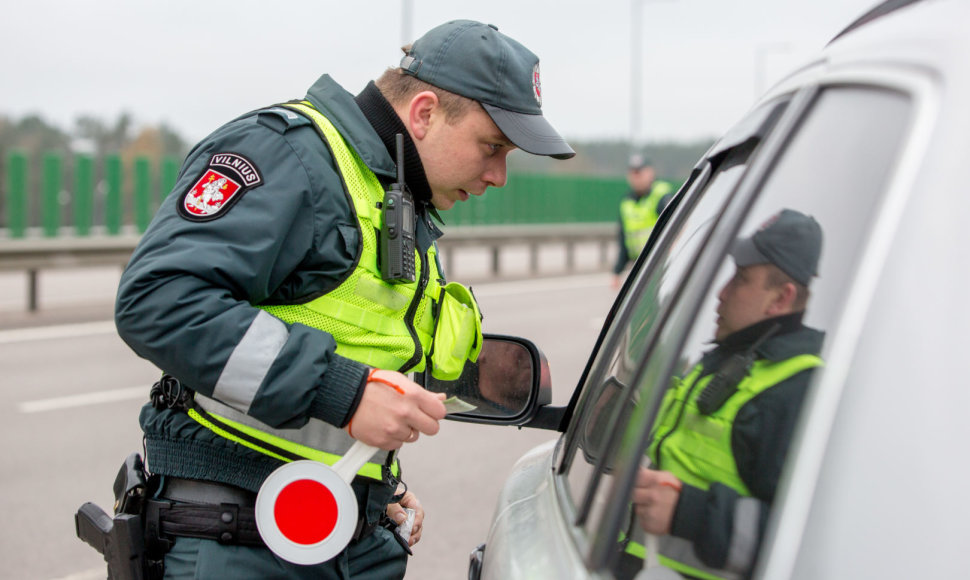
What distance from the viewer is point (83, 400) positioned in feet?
22.9

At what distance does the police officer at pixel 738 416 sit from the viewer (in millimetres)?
936

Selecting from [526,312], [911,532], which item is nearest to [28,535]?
[911,532]

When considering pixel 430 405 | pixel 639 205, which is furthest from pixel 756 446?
pixel 639 205

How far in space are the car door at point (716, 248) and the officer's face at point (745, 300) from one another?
0.02 metres

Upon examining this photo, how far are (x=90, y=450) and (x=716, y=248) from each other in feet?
17.5

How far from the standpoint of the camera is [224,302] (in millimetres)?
1596

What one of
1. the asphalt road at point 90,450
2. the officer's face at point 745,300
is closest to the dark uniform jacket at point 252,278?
the officer's face at point 745,300

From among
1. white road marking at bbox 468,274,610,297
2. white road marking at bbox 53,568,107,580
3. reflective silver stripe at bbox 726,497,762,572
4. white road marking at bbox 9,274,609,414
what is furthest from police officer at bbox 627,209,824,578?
white road marking at bbox 468,274,610,297

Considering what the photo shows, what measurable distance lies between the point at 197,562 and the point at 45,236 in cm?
1209

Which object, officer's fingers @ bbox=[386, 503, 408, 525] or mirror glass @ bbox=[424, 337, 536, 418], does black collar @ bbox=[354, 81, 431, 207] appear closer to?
mirror glass @ bbox=[424, 337, 536, 418]

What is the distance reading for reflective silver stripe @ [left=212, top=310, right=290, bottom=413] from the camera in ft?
5.20

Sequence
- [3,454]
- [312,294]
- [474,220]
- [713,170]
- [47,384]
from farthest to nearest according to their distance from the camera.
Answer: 1. [474,220]
2. [47,384]
3. [3,454]
4. [312,294]
5. [713,170]

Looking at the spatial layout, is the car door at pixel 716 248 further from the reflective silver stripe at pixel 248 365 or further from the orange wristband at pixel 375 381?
the reflective silver stripe at pixel 248 365

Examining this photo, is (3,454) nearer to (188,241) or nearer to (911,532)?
(188,241)
